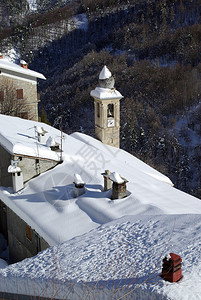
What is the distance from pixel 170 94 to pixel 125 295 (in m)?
48.0

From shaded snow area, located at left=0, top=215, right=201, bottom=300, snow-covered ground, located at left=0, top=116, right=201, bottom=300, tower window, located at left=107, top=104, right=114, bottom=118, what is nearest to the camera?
shaded snow area, located at left=0, top=215, right=201, bottom=300

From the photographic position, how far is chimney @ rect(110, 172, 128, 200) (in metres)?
11.6

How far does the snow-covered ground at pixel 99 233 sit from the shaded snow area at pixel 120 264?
1 cm

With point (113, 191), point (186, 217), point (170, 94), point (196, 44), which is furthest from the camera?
point (196, 44)

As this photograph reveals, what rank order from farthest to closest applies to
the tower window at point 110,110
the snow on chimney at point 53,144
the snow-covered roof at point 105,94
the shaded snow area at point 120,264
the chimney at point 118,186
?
the tower window at point 110,110
the snow-covered roof at point 105,94
the snow on chimney at point 53,144
the chimney at point 118,186
the shaded snow area at point 120,264

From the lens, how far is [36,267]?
705cm

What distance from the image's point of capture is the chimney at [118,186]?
1158 centimetres

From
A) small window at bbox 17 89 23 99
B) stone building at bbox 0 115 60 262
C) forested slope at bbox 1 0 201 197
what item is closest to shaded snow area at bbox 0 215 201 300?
stone building at bbox 0 115 60 262

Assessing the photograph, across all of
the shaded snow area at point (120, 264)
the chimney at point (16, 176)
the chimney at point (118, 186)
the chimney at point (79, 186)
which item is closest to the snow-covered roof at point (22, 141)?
the chimney at point (16, 176)

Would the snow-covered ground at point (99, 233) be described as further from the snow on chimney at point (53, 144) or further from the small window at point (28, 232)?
the small window at point (28, 232)

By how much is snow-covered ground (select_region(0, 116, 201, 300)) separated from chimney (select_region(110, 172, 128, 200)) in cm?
24

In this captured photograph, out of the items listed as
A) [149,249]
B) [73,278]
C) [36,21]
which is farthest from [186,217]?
[36,21]

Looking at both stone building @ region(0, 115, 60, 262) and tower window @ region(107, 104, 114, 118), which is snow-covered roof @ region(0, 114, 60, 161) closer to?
stone building @ region(0, 115, 60, 262)

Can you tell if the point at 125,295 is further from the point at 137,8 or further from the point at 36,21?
the point at 36,21
